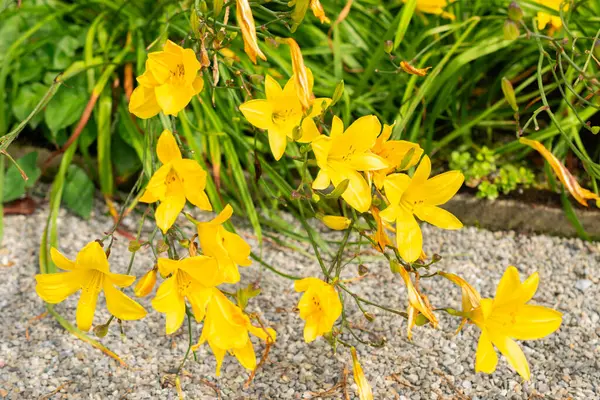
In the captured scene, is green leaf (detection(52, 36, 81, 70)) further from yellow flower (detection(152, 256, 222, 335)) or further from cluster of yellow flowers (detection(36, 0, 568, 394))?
yellow flower (detection(152, 256, 222, 335))

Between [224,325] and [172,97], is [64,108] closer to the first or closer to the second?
[172,97]

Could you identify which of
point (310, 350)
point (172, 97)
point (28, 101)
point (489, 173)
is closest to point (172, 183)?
point (172, 97)

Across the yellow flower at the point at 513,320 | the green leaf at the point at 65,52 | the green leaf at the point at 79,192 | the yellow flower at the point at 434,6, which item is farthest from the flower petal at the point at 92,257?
the yellow flower at the point at 434,6

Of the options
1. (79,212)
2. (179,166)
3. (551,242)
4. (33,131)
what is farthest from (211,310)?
(33,131)

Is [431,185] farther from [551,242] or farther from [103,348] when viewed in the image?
[551,242]

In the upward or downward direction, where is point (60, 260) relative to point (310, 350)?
upward

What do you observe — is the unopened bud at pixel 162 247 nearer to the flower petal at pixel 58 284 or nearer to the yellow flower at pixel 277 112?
the flower petal at pixel 58 284

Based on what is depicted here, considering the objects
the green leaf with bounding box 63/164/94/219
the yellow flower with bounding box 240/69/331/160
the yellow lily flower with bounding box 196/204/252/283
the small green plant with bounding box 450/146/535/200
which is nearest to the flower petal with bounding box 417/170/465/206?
the yellow flower with bounding box 240/69/331/160
